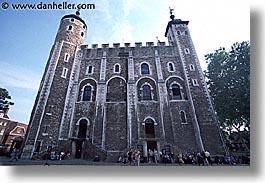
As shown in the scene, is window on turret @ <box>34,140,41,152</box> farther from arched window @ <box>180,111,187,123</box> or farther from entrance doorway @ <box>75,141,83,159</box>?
arched window @ <box>180,111,187,123</box>

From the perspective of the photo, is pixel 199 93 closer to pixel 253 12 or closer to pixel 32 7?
pixel 253 12

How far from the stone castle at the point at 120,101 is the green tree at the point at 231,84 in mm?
849

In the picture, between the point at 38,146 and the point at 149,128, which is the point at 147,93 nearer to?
the point at 149,128

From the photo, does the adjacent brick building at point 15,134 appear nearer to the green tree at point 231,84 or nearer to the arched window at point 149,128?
the arched window at point 149,128

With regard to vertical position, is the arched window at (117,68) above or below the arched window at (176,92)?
above

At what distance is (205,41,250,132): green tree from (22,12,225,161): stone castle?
0.85 meters

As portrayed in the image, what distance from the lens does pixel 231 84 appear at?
10.1 meters

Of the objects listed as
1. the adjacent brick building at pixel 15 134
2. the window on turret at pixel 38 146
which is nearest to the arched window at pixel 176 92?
the window on turret at pixel 38 146

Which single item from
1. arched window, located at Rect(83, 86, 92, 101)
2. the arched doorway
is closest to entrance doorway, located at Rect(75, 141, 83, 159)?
the arched doorway

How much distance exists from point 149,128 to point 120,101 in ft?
8.72

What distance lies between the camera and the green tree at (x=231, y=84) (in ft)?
29.9

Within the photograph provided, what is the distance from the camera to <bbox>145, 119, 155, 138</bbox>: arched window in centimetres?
1004

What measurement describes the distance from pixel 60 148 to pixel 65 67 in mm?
5793

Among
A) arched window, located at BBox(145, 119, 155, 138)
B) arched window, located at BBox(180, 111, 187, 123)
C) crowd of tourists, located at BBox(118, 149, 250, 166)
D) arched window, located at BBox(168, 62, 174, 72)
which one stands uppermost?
arched window, located at BBox(168, 62, 174, 72)
